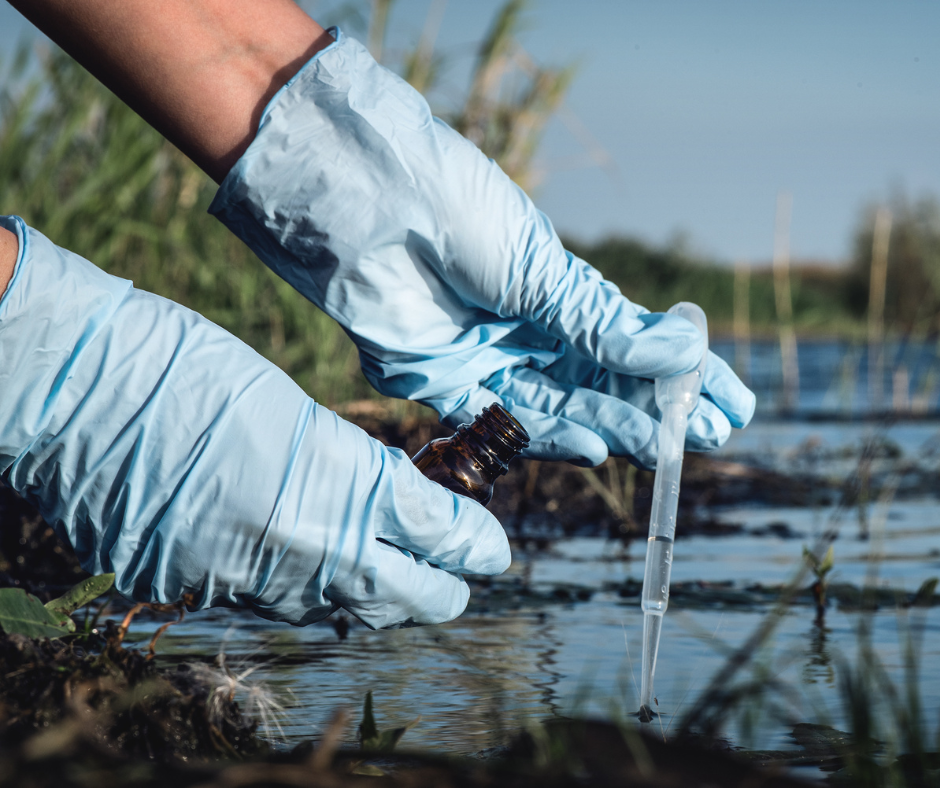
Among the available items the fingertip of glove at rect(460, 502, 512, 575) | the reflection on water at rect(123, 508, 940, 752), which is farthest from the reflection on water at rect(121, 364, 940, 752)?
the fingertip of glove at rect(460, 502, 512, 575)

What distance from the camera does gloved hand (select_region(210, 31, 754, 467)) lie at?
1.69 metres

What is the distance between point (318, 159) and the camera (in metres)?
1.68

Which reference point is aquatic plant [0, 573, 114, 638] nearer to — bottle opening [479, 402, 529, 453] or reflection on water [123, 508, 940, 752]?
reflection on water [123, 508, 940, 752]

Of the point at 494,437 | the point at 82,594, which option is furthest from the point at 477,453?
the point at 82,594

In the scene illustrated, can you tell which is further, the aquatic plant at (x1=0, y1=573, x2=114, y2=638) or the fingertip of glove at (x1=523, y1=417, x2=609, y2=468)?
the fingertip of glove at (x1=523, y1=417, x2=609, y2=468)

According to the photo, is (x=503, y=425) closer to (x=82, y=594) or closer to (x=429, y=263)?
(x=429, y=263)

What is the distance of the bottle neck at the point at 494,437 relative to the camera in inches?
59.8

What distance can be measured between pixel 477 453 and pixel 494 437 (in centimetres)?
7

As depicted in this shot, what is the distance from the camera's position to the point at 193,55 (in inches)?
64.4

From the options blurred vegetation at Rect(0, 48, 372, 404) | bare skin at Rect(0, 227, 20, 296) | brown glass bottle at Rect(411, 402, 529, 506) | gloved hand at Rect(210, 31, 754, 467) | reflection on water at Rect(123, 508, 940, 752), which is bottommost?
reflection on water at Rect(123, 508, 940, 752)

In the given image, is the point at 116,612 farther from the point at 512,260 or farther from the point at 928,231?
the point at 928,231

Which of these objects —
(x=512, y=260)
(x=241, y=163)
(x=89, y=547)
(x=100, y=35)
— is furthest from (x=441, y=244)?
(x=89, y=547)

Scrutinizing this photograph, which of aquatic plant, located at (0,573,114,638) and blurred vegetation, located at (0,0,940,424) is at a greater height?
blurred vegetation, located at (0,0,940,424)

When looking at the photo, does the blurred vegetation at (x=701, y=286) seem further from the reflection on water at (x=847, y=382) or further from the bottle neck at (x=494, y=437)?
the bottle neck at (x=494, y=437)
